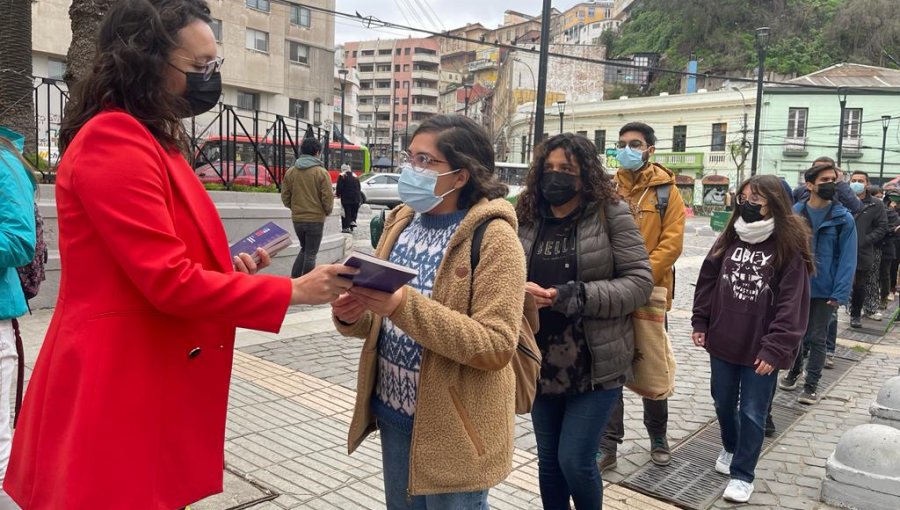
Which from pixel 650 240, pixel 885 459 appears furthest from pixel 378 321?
pixel 885 459

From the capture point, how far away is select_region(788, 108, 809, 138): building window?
41.4 m

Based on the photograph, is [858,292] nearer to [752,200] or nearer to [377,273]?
[752,200]

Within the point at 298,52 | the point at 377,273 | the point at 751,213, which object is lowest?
the point at 377,273

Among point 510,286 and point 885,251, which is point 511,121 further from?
point 510,286

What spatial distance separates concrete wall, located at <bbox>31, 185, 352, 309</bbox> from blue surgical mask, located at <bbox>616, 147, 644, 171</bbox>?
5.58 metres

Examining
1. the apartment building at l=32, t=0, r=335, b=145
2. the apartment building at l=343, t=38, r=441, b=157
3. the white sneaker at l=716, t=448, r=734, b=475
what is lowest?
the white sneaker at l=716, t=448, r=734, b=475

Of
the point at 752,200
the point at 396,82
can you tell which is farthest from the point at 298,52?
the point at 396,82

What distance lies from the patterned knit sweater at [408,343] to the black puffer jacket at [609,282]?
0.85 m

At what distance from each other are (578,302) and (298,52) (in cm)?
4102

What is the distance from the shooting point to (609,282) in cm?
307

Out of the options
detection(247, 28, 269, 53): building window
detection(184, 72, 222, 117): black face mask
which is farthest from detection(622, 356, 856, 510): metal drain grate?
detection(247, 28, 269, 53): building window

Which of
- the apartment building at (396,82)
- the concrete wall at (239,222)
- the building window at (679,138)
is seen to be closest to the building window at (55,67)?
the concrete wall at (239,222)

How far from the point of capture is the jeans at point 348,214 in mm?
18266

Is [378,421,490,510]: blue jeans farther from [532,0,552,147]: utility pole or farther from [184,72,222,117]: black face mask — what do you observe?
[532,0,552,147]: utility pole
